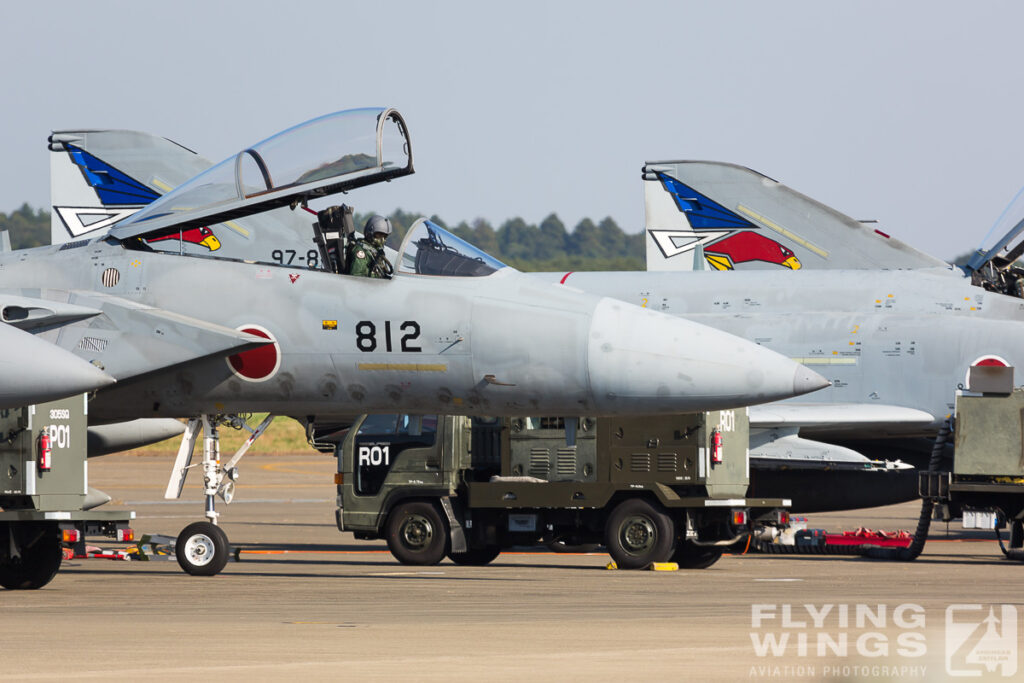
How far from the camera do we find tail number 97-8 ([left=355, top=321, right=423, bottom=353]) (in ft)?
44.9

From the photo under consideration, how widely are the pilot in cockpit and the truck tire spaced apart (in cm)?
341

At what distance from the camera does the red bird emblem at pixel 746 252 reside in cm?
2548

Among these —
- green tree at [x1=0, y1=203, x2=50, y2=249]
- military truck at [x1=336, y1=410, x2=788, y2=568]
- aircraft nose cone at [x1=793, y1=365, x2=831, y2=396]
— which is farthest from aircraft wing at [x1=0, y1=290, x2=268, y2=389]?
green tree at [x1=0, y1=203, x2=50, y2=249]

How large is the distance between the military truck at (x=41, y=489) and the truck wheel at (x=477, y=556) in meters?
4.77

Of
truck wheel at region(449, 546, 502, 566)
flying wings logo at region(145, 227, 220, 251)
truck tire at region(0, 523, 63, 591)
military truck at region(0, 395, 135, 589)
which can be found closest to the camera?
military truck at region(0, 395, 135, 589)

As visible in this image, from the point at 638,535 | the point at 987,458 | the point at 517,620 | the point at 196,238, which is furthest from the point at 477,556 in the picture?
the point at 517,620

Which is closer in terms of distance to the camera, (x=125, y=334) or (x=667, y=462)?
(x=125, y=334)

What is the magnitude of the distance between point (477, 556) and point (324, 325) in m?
4.75

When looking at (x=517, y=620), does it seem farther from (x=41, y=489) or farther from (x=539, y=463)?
(x=539, y=463)

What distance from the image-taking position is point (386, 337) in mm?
13766

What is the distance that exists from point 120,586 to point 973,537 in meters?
15.1

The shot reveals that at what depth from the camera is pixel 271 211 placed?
46.5 ft

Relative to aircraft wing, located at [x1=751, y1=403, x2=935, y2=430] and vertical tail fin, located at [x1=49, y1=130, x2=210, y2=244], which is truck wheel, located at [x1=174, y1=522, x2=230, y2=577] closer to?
aircraft wing, located at [x1=751, y1=403, x2=935, y2=430]

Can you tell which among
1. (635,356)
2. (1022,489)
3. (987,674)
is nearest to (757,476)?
(1022,489)
